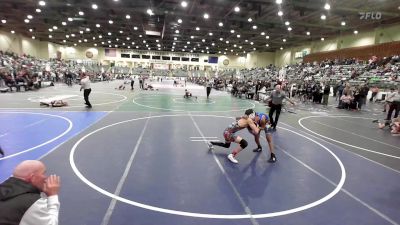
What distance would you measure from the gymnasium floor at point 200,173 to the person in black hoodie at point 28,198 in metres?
1.58

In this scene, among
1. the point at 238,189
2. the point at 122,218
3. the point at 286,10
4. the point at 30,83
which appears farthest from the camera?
the point at 286,10

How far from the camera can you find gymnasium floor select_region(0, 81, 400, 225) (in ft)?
14.2

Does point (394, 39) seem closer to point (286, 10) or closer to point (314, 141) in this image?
point (286, 10)

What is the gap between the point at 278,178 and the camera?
5902 mm

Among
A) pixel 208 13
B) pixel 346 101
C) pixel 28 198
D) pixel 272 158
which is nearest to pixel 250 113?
pixel 272 158

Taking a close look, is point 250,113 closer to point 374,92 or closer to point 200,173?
point 200,173

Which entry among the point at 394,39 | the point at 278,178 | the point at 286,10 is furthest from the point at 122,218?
the point at 394,39

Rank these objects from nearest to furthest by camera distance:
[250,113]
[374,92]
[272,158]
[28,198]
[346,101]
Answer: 1. [28,198]
2. [250,113]
3. [272,158]
4. [346,101]
5. [374,92]

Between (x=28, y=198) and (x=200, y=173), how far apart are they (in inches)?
156

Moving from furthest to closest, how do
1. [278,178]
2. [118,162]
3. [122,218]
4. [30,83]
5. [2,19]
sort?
[2,19]
[30,83]
[118,162]
[278,178]
[122,218]

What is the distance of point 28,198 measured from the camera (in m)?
2.34

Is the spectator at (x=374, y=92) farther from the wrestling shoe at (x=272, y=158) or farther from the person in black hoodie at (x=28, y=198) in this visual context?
the person in black hoodie at (x=28, y=198)

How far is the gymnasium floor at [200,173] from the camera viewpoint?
432 cm

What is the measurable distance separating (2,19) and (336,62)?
44814mm
